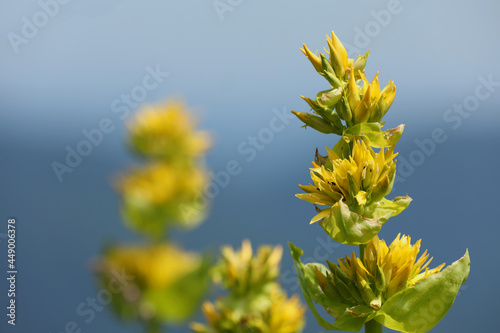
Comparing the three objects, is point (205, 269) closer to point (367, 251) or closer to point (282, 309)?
point (282, 309)

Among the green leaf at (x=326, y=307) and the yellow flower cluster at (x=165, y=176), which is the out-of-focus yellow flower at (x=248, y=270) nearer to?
the yellow flower cluster at (x=165, y=176)

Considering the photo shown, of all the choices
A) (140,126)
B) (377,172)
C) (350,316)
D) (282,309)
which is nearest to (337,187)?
(377,172)

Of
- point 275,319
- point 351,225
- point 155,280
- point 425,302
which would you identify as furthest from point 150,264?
point 425,302

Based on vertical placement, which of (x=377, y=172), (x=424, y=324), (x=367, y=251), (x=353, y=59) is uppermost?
(x=353, y=59)

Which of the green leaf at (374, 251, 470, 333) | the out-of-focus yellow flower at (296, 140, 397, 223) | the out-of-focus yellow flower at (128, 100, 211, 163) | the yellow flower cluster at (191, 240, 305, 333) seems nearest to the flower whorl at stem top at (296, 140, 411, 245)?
the out-of-focus yellow flower at (296, 140, 397, 223)

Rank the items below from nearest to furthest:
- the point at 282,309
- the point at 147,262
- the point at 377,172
A: 1. the point at 147,262
2. the point at 282,309
3. the point at 377,172

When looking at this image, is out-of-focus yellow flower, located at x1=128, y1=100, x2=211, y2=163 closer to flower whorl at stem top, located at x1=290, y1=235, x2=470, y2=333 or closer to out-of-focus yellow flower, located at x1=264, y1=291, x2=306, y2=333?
out-of-focus yellow flower, located at x1=264, y1=291, x2=306, y2=333
